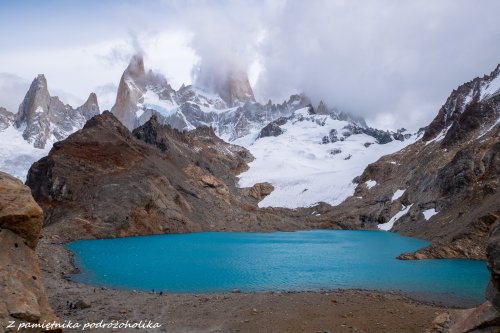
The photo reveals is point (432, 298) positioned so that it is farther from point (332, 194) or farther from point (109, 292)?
point (332, 194)

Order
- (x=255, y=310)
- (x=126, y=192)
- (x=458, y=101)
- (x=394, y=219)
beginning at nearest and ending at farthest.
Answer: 1. (x=255, y=310)
2. (x=126, y=192)
3. (x=394, y=219)
4. (x=458, y=101)

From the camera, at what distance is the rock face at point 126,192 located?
6225cm

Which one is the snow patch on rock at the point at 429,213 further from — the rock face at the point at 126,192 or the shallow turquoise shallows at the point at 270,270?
the rock face at the point at 126,192

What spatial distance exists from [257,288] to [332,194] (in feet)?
320

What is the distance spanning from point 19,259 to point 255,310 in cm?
1067

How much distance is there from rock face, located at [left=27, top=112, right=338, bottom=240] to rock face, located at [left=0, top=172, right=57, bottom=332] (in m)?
44.9

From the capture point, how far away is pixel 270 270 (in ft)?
110

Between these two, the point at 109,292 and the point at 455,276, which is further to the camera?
the point at 455,276

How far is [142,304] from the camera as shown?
20766 mm

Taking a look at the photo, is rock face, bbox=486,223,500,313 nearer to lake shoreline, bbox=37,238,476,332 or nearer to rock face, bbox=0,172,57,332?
lake shoreline, bbox=37,238,476,332

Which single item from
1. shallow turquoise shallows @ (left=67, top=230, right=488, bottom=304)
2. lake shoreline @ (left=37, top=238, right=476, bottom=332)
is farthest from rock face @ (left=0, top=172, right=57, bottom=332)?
shallow turquoise shallows @ (left=67, top=230, right=488, bottom=304)

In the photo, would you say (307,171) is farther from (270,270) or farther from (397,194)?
(270,270)

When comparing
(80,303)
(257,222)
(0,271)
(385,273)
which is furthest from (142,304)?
(257,222)

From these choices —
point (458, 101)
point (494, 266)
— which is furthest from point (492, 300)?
point (458, 101)
